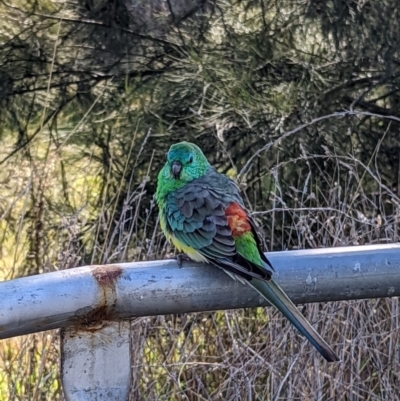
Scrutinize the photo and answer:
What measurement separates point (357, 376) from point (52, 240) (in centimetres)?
220

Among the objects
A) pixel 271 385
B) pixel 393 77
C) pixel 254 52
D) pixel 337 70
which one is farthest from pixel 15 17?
pixel 271 385

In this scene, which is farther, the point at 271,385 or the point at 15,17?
the point at 15,17

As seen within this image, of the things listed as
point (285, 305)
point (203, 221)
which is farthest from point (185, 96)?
point (285, 305)

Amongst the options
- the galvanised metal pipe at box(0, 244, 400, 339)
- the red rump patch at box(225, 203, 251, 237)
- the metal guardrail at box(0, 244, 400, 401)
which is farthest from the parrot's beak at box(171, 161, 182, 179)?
the metal guardrail at box(0, 244, 400, 401)

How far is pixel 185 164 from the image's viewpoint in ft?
10.6

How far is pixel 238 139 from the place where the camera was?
16.8ft

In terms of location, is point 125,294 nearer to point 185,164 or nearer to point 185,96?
point 185,164

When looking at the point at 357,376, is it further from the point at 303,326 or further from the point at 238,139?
the point at 238,139

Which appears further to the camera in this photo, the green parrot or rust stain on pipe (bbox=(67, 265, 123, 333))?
the green parrot

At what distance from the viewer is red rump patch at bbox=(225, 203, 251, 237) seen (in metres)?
2.75

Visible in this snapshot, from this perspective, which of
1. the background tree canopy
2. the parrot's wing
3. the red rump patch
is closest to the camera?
the parrot's wing

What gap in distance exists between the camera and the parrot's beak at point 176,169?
3.20 metres

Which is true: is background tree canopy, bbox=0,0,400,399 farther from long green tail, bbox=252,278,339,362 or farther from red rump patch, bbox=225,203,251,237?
long green tail, bbox=252,278,339,362

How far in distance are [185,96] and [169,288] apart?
333cm
